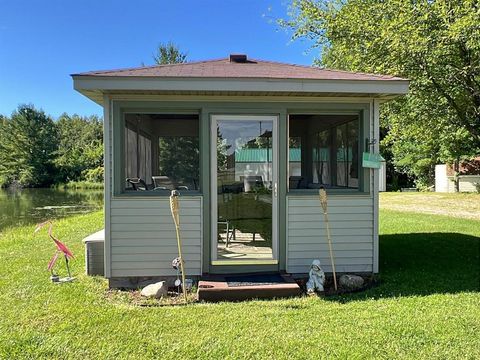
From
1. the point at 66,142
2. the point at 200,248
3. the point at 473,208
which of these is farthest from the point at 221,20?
the point at 66,142

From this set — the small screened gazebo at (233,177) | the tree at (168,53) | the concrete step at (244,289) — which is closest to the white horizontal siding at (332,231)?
the small screened gazebo at (233,177)

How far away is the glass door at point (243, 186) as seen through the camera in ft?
15.2

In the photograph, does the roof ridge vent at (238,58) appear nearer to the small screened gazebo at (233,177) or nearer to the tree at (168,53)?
the small screened gazebo at (233,177)

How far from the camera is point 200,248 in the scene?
459cm

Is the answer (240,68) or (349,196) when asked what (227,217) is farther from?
(240,68)

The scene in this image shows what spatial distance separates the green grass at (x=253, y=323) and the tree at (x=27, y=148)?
1499 inches

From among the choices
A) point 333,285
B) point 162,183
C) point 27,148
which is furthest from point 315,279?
point 27,148

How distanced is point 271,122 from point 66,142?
4309 centimetres

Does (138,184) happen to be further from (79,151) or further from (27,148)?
(27,148)

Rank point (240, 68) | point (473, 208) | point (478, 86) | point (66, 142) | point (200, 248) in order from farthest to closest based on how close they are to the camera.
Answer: point (66, 142)
point (473, 208)
point (478, 86)
point (240, 68)
point (200, 248)

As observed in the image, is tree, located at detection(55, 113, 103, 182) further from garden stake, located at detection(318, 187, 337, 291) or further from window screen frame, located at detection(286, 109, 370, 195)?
garden stake, located at detection(318, 187, 337, 291)

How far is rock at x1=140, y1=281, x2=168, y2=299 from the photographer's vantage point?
13.8 feet

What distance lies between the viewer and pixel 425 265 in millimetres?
5570

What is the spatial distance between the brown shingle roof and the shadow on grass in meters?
2.29
